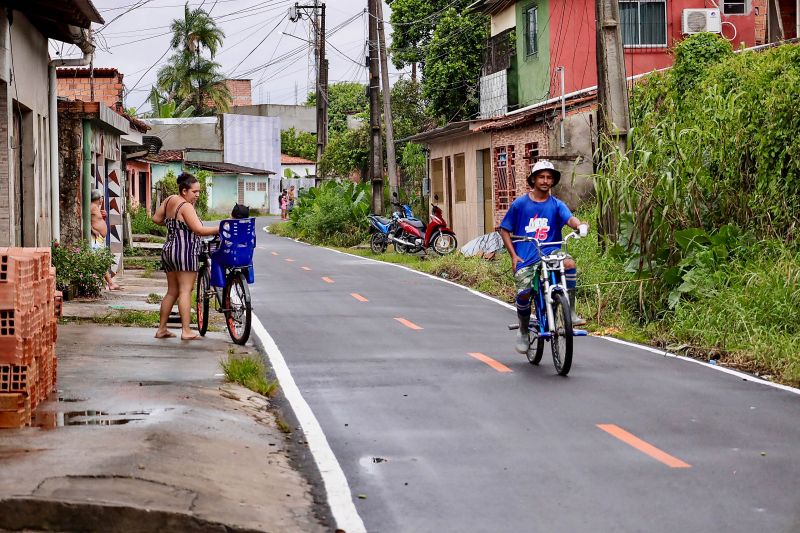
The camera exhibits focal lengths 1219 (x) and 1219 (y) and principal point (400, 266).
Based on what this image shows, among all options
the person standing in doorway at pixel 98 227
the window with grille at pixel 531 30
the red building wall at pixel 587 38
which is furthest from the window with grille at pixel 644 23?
the person standing in doorway at pixel 98 227

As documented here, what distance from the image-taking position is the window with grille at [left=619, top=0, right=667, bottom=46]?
33.9 m

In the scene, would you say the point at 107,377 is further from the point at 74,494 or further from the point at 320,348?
the point at 74,494

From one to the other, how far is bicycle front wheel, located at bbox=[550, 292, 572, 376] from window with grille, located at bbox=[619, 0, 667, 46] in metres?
23.6

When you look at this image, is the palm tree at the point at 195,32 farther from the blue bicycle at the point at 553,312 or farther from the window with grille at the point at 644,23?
the blue bicycle at the point at 553,312

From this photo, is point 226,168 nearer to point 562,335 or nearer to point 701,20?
point 701,20

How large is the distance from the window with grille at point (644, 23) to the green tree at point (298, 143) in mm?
63007

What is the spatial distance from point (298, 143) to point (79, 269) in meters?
78.3

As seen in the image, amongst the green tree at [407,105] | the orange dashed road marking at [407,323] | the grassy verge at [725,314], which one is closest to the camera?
the grassy verge at [725,314]

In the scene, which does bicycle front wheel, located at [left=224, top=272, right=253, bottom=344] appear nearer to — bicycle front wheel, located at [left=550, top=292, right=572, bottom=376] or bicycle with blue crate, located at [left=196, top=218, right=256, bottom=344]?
bicycle with blue crate, located at [left=196, top=218, right=256, bottom=344]

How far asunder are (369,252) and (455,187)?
4.11 m

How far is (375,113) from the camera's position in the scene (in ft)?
132

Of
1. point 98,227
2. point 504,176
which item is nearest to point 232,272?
point 98,227

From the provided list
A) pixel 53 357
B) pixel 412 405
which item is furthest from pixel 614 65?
pixel 53 357

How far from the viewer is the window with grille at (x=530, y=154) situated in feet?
99.2
